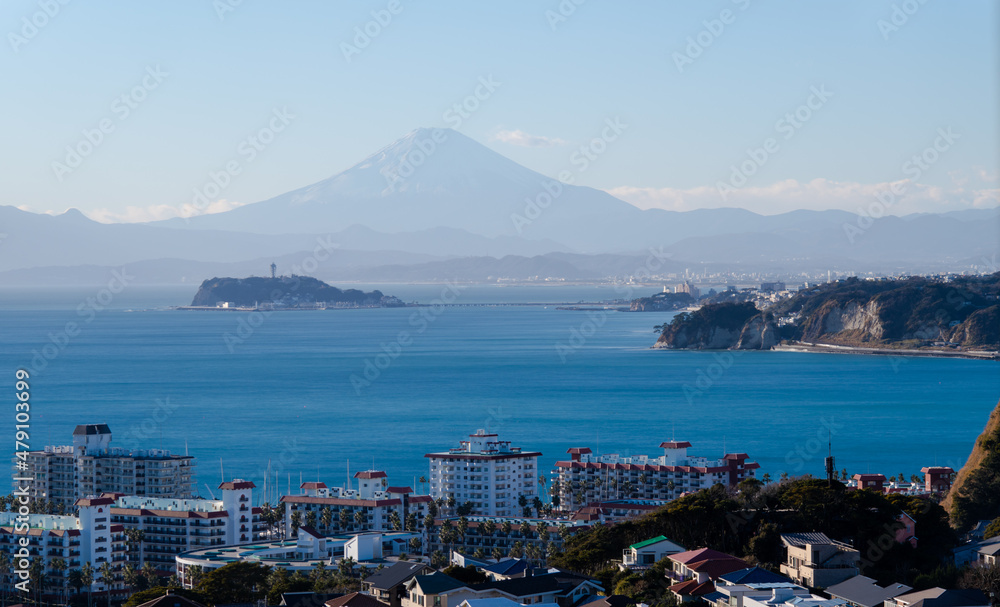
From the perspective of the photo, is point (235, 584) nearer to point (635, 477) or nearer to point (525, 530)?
point (525, 530)

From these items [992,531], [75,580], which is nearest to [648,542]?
[992,531]

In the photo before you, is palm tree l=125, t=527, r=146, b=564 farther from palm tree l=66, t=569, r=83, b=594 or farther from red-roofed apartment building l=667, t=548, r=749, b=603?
red-roofed apartment building l=667, t=548, r=749, b=603

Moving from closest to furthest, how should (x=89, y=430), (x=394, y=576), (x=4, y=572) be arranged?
(x=394, y=576) → (x=4, y=572) → (x=89, y=430)

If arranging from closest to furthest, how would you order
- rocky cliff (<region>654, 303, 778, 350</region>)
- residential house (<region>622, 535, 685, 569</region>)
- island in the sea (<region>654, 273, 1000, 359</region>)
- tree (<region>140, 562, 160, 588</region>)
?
residential house (<region>622, 535, 685, 569</region>)
tree (<region>140, 562, 160, 588</region>)
island in the sea (<region>654, 273, 1000, 359</region>)
rocky cliff (<region>654, 303, 778, 350</region>)

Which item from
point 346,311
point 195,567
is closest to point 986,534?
point 195,567

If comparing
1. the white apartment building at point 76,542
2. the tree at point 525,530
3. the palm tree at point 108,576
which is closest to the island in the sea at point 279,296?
the tree at point 525,530

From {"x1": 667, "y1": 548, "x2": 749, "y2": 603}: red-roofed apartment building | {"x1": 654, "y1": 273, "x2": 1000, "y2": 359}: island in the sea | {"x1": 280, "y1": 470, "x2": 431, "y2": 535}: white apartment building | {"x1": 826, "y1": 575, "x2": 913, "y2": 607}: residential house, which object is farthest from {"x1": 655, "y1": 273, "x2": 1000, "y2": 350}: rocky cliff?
{"x1": 826, "y1": 575, "x2": 913, "y2": 607}: residential house

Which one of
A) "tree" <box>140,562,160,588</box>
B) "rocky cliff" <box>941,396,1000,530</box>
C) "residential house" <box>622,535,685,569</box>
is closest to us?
"residential house" <box>622,535,685,569</box>
